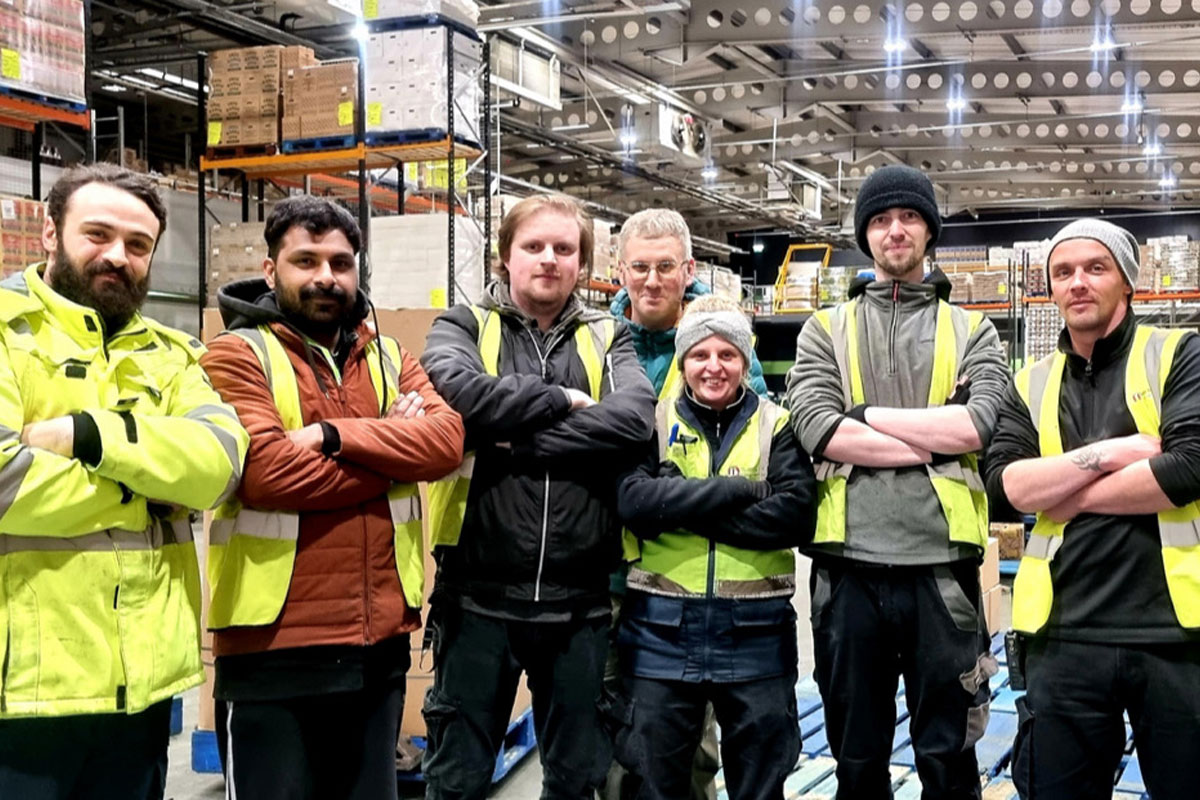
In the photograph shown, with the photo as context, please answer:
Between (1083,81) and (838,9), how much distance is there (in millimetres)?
4149

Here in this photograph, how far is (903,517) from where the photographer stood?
286 cm

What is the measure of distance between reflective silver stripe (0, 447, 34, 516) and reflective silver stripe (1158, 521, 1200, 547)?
2565 millimetres

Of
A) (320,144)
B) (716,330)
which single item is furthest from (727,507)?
(320,144)

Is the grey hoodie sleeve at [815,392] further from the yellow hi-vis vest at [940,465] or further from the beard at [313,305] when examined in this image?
the beard at [313,305]

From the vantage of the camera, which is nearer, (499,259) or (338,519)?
(338,519)

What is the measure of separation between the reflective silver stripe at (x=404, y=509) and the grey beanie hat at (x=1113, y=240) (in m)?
1.80

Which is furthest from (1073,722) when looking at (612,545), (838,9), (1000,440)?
(838,9)

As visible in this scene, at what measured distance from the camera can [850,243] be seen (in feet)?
87.7

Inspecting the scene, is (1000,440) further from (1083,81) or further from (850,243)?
(850,243)

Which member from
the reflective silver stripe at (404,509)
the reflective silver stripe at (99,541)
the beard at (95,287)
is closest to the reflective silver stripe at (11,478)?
the reflective silver stripe at (99,541)

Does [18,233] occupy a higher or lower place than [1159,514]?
higher

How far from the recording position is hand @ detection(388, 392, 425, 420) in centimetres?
266

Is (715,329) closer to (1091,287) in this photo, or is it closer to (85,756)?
(1091,287)

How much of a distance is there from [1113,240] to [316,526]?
215 centimetres
